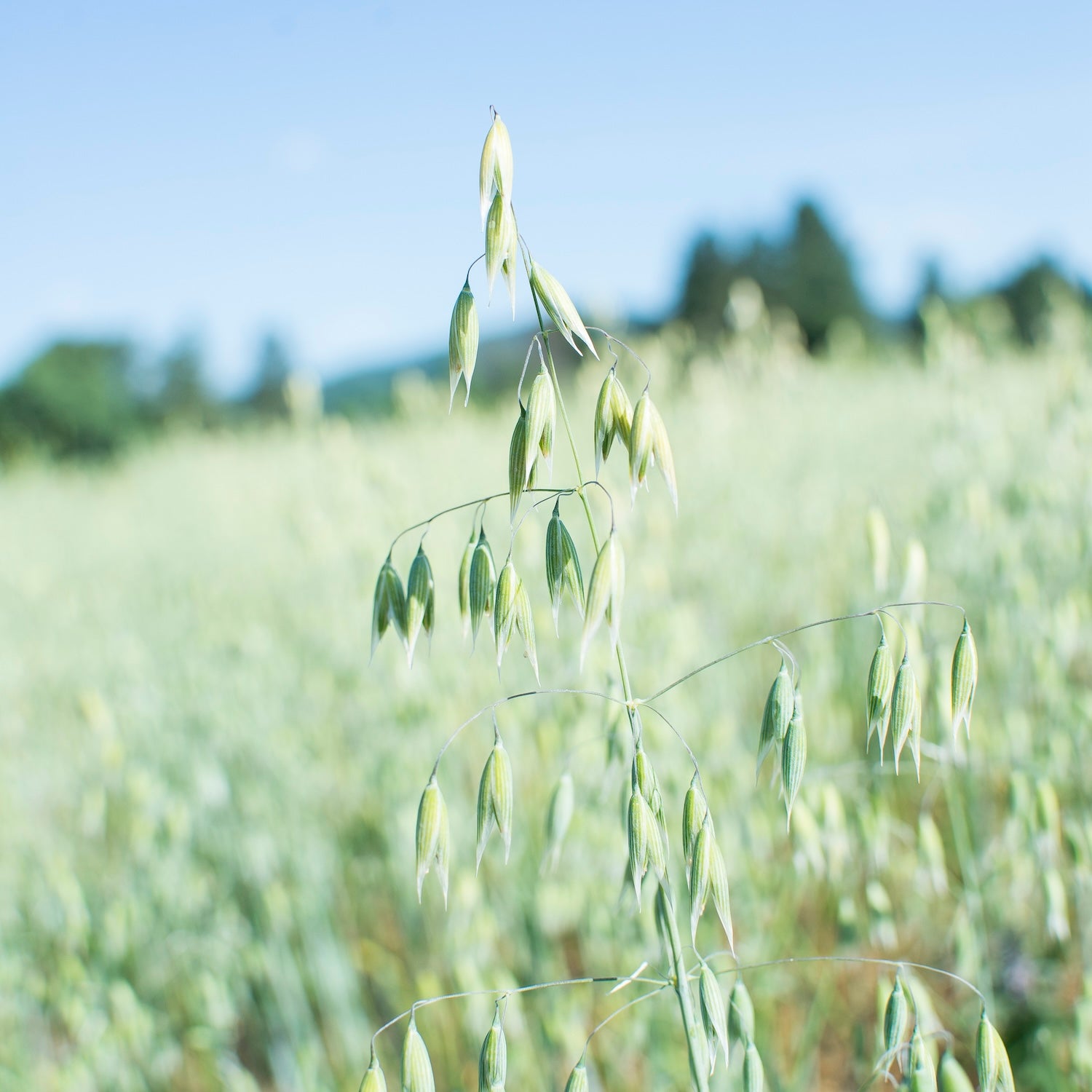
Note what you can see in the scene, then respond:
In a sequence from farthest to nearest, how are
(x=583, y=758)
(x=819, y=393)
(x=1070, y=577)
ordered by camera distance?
1. (x=819, y=393)
2. (x=1070, y=577)
3. (x=583, y=758)

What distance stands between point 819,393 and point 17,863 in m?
5.86

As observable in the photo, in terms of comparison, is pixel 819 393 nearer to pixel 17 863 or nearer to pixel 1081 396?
pixel 1081 396

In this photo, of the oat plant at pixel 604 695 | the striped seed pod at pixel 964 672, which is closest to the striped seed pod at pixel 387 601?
the oat plant at pixel 604 695

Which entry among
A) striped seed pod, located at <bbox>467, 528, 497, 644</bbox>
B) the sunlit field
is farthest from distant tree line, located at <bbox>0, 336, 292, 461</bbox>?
striped seed pod, located at <bbox>467, 528, 497, 644</bbox>

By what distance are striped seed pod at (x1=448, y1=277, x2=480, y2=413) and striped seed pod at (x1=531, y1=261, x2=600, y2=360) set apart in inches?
2.9

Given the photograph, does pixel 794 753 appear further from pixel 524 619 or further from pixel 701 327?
pixel 701 327

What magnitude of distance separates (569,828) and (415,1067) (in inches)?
36.2

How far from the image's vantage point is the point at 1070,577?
7.16 feet

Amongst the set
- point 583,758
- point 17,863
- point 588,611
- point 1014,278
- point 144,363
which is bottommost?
point 17,863

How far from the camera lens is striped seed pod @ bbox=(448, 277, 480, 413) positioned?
0.66m

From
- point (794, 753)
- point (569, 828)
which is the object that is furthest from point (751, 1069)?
point (569, 828)

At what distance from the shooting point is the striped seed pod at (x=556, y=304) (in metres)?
0.60

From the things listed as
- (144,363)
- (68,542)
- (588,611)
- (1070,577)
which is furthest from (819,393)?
(144,363)

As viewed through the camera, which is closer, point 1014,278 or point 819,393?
point 819,393
